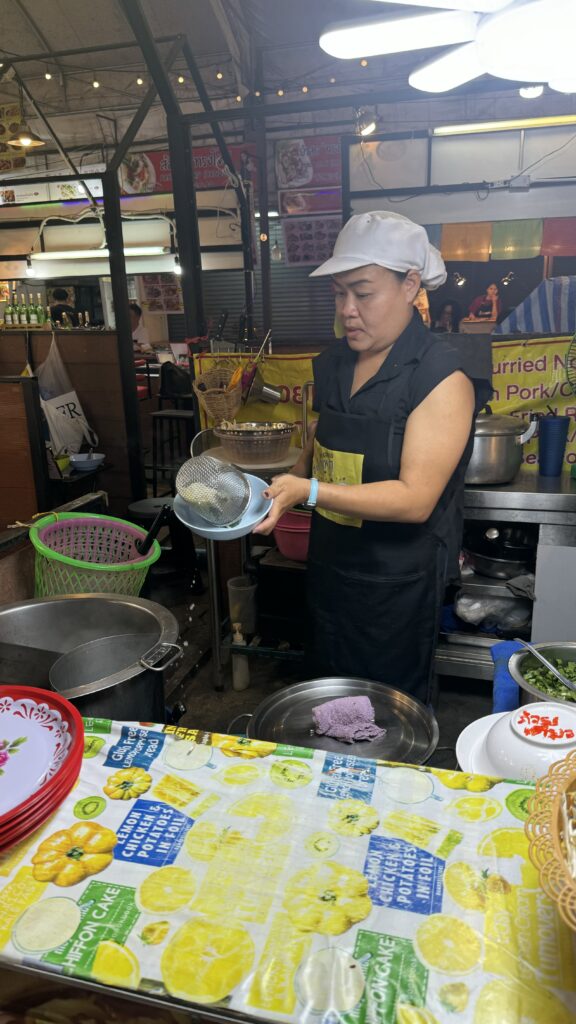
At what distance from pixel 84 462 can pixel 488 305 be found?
16.9ft

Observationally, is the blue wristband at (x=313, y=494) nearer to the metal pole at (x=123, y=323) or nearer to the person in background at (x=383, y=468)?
the person in background at (x=383, y=468)

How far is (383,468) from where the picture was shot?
6.23 ft

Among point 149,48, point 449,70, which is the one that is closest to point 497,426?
point 449,70

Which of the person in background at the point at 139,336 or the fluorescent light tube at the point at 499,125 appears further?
the person in background at the point at 139,336

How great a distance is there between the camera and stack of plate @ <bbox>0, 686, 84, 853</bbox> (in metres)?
0.96

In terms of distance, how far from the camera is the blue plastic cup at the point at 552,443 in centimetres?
301

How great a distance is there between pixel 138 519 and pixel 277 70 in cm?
783

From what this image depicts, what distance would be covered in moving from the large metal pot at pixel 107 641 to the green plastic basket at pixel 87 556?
0.19 metres

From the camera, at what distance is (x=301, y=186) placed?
9023mm

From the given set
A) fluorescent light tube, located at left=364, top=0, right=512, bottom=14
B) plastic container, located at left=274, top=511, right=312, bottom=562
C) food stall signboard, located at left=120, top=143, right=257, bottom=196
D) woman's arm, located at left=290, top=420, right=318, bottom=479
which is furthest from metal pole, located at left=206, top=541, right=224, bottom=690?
food stall signboard, located at left=120, top=143, right=257, bottom=196

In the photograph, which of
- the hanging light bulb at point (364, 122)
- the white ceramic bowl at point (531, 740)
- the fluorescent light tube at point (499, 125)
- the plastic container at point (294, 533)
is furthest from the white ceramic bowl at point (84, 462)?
the hanging light bulb at point (364, 122)

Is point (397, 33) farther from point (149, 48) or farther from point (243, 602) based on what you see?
point (243, 602)

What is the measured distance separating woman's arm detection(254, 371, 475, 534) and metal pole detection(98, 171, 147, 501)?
11.8ft

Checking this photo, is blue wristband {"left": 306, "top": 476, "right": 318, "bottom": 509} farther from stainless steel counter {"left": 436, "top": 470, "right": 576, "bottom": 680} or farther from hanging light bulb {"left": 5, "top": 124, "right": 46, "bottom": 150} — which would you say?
hanging light bulb {"left": 5, "top": 124, "right": 46, "bottom": 150}
